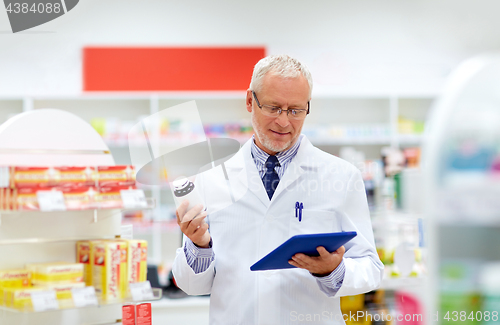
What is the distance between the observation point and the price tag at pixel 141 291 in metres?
1.99

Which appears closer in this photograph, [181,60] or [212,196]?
[212,196]

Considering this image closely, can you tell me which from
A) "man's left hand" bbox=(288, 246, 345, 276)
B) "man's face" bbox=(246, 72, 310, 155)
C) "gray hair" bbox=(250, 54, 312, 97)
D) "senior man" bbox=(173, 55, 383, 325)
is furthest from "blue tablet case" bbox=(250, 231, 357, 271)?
"gray hair" bbox=(250, 54, 312, 97)

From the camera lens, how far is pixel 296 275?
5.47 ft

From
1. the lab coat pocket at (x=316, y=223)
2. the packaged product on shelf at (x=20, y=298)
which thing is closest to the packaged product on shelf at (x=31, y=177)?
the packaged product on shelf at (x=20, y=298)

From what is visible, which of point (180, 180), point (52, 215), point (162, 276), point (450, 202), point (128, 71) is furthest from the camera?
point (128, 71)

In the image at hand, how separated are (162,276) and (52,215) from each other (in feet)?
8.25

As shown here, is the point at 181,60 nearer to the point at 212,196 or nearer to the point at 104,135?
the point at 104,135

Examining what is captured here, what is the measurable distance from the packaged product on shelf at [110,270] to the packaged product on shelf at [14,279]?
253 millimetres

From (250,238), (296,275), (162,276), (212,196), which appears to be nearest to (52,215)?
(212,196)

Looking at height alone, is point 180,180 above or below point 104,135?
below

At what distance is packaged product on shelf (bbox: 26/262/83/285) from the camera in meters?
1.86

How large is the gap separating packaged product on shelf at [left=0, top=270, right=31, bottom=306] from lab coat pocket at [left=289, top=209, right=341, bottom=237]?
106 cm

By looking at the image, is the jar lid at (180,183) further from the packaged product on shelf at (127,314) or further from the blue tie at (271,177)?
the packaged product on shelf at (127,314)

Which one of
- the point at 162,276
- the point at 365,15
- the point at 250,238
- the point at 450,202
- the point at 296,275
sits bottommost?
the point at 162,276
